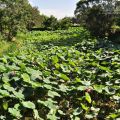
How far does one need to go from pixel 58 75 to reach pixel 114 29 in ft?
61.7

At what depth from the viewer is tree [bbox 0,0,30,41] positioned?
103 feet

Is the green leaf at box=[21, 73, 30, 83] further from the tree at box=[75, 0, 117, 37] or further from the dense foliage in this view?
the tree at box=[75, 0, 117, 37]

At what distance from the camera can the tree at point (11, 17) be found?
103 ft

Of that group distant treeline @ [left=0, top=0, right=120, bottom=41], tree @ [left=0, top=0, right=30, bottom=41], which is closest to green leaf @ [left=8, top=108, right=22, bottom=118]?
distant treeline @ [left=0, top=0, right=120, bottom=41]

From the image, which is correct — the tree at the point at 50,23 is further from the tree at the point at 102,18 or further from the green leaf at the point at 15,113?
the green leaf at the point at 15,113

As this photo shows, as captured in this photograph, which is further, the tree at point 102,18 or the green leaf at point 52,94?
the tree at point 102,18

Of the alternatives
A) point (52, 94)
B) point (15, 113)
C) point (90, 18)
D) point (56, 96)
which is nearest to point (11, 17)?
point (90, 18)

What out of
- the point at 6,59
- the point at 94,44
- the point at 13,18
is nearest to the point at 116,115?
the point at 6,59

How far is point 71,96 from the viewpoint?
25.8 ft

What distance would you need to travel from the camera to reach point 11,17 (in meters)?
32.0

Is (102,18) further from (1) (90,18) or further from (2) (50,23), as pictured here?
(2) (50,23)

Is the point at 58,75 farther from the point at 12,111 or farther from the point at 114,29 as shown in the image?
the point at 114,29

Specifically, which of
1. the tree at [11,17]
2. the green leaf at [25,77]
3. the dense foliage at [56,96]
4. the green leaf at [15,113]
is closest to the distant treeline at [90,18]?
the tree at [11,17]

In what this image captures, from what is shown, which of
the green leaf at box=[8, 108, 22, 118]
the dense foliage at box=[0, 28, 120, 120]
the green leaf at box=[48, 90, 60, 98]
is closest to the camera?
the green leaf at box=[8, 108, 22, 118]
